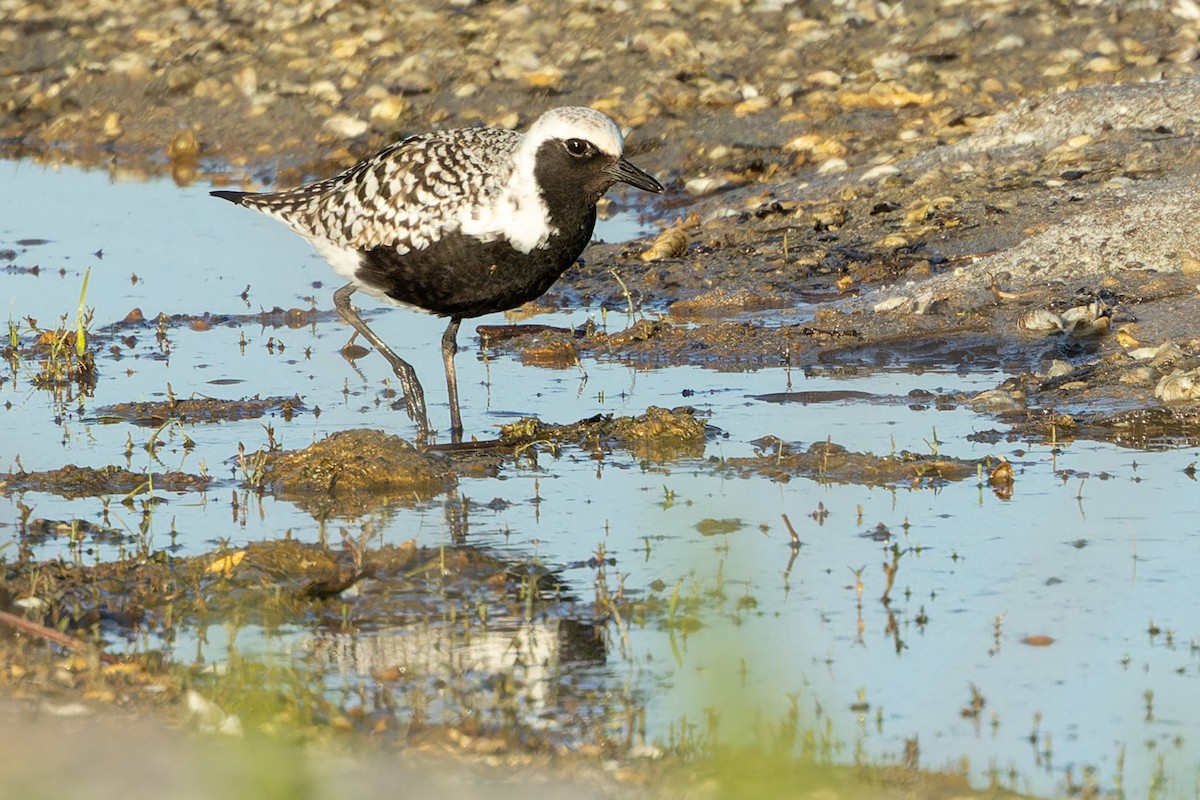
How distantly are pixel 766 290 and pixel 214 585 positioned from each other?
18.0ft

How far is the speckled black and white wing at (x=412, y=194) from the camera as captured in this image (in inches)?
324

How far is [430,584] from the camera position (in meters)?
6.53

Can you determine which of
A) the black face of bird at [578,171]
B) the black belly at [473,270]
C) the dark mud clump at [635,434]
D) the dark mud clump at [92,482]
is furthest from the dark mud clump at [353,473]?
the black face of bird at [578,171]

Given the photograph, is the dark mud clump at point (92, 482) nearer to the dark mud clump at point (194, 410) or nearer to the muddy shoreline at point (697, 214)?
the muddy shoreline at point (697, 214)

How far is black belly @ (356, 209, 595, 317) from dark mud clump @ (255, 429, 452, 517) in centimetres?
83

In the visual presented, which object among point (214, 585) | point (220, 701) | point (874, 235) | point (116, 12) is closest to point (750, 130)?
point (874, 235)

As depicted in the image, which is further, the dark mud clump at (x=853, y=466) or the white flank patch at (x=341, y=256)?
the white flank patch at (x=341, y=256)

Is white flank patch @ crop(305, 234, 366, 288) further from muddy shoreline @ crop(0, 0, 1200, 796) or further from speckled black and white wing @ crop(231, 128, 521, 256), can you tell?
muddy shoreline @ crop(0, 0, 1200, 796)

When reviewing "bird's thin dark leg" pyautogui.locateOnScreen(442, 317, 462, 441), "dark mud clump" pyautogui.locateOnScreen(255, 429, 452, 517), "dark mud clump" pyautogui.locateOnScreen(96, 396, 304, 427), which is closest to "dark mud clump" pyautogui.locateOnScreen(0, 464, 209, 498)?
"dark mud clump" pyautogui.locateOnScreen(255, 429, 452, 517)

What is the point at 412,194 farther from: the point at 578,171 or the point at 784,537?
the point at 784,537

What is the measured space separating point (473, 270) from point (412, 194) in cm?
48

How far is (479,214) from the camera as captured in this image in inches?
321

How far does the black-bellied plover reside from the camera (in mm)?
8164

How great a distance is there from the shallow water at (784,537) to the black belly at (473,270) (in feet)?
2.34
